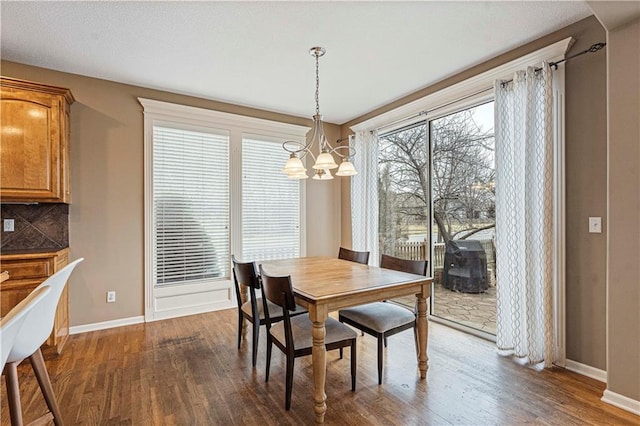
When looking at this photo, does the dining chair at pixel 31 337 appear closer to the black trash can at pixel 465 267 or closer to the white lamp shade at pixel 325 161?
the white lamp shade at pixel 325 161

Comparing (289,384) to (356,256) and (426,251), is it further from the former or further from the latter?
(426,251)

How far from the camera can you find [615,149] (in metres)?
2.12

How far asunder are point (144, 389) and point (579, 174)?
143 inches

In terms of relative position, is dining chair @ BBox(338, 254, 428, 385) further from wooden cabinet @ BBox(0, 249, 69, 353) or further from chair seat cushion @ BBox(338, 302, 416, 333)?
wooden cabinet @ BBox(0, 249, 69, 353)

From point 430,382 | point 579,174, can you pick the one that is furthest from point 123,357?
point 579,174

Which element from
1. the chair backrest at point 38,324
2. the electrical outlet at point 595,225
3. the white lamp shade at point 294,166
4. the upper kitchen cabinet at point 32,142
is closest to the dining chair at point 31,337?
the chair backrest at point 38,324

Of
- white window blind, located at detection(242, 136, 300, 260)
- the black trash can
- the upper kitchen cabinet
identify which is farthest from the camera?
white window blind, located at detection(242, 136, 300, 260)

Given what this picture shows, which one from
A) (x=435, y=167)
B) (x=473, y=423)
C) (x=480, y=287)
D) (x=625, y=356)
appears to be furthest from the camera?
(x=435, y=167)

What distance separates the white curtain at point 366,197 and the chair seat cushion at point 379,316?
188 centimetres

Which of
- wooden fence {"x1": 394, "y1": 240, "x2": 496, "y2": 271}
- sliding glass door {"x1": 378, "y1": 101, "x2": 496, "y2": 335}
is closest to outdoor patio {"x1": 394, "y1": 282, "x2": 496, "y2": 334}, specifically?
sliding glass door {"x1": 378, "y1": 101, "x2": 496, "y2": 335}

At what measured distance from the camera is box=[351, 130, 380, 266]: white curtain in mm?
4535

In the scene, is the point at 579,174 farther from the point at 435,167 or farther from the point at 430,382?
the point at 430,382

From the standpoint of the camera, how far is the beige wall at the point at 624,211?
2.02 metres

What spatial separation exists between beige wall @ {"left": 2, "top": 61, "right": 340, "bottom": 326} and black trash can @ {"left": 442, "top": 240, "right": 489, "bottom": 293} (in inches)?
138
